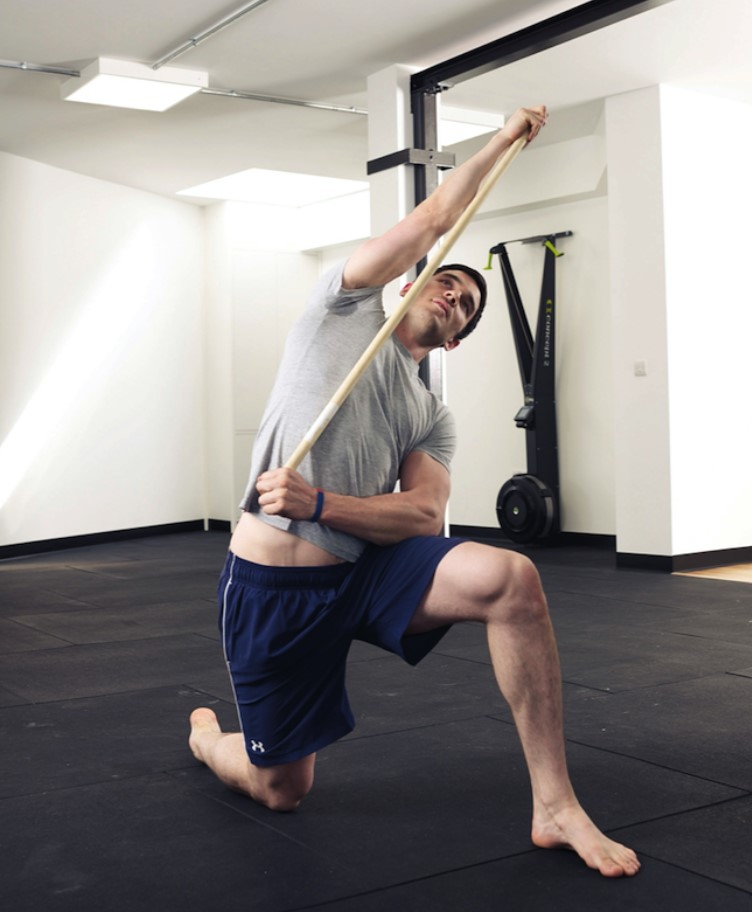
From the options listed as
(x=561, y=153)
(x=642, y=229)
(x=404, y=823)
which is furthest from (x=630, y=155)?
(x=404, y=823)

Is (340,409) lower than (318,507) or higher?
higher

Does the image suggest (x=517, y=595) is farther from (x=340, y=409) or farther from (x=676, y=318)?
(x=676, y=318)

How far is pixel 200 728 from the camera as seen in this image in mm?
2750

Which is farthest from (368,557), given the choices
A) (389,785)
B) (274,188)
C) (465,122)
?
(274,188)

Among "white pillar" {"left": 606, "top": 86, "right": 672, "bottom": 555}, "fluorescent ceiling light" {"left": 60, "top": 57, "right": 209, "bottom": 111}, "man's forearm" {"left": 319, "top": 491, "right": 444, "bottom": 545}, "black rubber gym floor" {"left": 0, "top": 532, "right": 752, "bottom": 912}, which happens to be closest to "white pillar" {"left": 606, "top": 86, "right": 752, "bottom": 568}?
"white pillar" {"left": 606, "top": 86, "right": 672, "bottom": 555}

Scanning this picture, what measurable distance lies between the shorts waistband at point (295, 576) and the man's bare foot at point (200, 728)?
2.20ft

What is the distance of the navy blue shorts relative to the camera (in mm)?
2178

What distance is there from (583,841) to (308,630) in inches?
25.3

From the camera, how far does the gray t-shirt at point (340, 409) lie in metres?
2.19

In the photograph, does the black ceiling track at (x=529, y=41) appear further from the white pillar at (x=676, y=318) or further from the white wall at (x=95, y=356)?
the white wall at (x=95, y=356)

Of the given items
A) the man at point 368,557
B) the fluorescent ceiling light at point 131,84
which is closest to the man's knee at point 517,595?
the man at point 368,557

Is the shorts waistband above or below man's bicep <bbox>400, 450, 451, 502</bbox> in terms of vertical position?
below

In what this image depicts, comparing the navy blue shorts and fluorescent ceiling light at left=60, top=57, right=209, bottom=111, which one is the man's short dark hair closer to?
the navy blue shorts

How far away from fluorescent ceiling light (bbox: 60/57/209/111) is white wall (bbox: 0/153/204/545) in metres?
1.74
